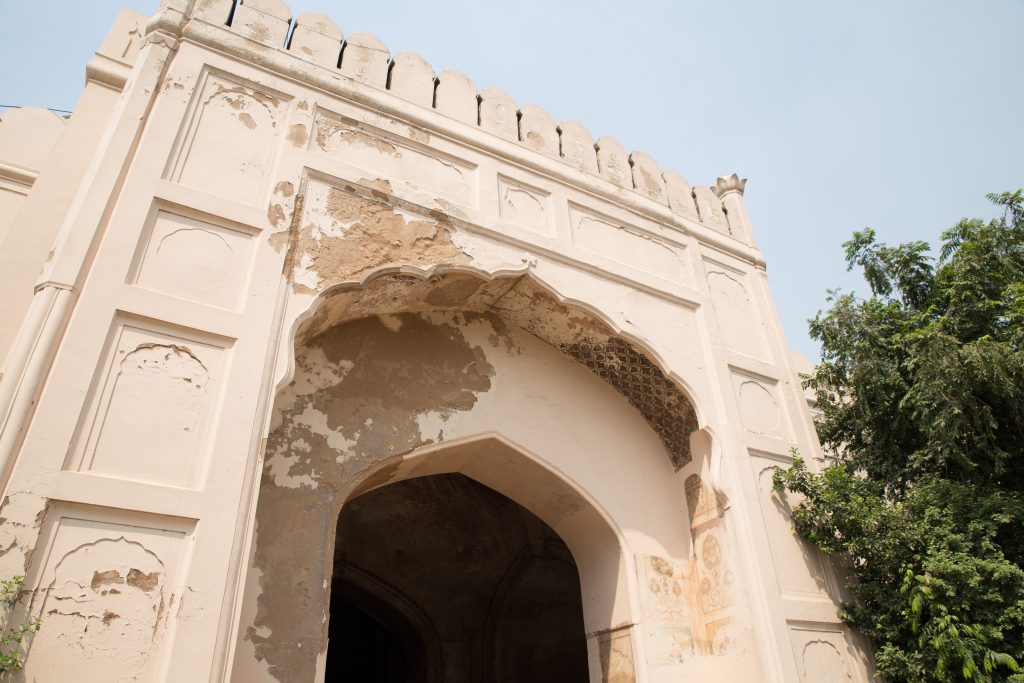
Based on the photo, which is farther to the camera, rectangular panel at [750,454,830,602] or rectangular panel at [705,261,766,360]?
rectangular panel at [705,261,766,360]

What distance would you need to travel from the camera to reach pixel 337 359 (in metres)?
5.08

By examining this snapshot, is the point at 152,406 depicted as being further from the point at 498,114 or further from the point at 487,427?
the point at 498,114

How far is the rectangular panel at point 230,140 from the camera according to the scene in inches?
173

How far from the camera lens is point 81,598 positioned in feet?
9.64

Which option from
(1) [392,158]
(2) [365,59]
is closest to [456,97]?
(2) [365,59]

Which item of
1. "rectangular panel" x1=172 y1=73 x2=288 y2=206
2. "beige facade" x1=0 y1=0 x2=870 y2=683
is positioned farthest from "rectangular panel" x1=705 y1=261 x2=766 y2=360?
"rectangular panel" x1=172 y1=73 x2=288 y2=206

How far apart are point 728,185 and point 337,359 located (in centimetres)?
455

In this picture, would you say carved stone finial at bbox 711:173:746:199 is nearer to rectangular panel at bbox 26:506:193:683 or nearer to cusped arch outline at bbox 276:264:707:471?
cusped arch outline at bbox 276:264:707:471

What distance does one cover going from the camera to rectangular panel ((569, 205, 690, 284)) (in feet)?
19.7

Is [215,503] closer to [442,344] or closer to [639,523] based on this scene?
[442,344]

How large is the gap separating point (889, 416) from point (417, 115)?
4464 mm

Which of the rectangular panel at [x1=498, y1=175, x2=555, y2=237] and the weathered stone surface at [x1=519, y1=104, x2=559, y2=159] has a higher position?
the weathered stone surface at [x1=519, y1=104, x2=559, y2=159]

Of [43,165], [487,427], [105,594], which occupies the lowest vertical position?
[105,594]

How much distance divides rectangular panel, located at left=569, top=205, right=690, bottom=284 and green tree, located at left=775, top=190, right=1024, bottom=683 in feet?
4.54
